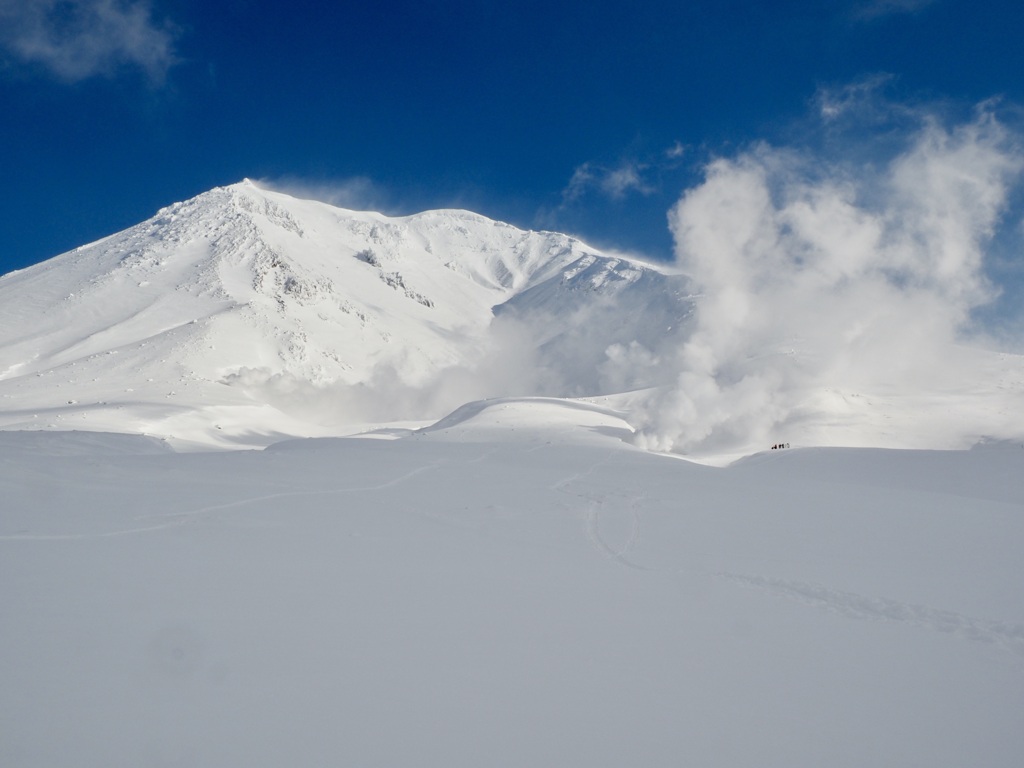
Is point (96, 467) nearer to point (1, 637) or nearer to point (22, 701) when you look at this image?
point (1, 637)

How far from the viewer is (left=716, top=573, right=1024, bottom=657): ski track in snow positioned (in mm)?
8172

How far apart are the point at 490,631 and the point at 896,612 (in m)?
6.03

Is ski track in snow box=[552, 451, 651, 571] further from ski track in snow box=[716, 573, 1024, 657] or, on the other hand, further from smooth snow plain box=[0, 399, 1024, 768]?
ski track in snow box=[716, 573, 1024, 657]

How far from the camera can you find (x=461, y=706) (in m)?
5.97

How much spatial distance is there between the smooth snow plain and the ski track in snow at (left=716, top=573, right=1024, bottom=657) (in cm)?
5

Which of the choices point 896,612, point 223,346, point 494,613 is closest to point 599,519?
point 896,612

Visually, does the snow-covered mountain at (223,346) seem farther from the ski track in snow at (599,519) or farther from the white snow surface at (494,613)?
the ski track in snow at (599,519)

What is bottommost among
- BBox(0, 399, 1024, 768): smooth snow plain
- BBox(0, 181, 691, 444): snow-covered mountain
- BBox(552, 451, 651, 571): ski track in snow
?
BBox(0, 399, 1024, 768): smooth snow plain

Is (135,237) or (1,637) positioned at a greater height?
(135,237)

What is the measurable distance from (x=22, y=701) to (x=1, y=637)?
5.06ft

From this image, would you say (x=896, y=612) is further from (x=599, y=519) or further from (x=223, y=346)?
(x=223, y=346)

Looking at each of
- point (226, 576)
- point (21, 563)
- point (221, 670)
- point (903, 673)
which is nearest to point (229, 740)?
point (221, 670)

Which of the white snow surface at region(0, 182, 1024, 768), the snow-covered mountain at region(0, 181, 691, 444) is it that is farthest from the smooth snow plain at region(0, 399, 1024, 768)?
the snow-covered mountain at region(0, 181, 691, 444)

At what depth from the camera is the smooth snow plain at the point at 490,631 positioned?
554cm
